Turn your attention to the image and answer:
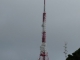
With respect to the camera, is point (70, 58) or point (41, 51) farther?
point (41, 51)

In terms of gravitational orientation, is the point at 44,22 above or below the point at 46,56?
above

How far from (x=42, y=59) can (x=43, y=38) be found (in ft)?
16.5

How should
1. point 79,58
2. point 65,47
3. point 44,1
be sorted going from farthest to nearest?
point 44,1, point 65,47, point 79,58

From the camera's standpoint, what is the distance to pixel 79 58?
68125mm

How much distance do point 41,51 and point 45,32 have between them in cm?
508

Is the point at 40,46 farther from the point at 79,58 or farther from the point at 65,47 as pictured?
the point at 79,58

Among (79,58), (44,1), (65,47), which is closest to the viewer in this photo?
(79,58)

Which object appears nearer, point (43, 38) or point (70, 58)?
point (70, 58)

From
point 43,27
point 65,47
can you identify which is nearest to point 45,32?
point 43,27

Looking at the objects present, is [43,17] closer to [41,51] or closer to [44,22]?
[44,22]

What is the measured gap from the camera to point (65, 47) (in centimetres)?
8469

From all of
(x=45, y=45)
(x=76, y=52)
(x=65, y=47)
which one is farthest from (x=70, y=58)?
(x=45, y=45)

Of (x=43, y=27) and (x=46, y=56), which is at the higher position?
(x=43, y=27)

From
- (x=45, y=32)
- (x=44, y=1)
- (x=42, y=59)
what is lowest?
(x=42, y=59)
